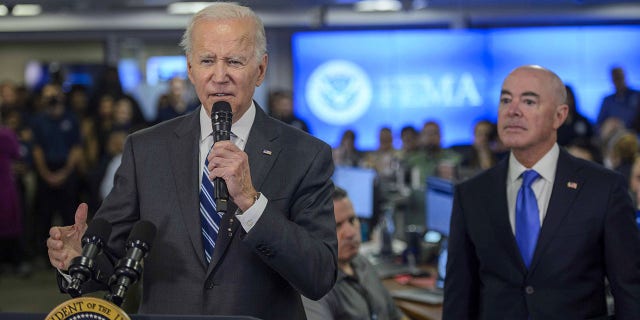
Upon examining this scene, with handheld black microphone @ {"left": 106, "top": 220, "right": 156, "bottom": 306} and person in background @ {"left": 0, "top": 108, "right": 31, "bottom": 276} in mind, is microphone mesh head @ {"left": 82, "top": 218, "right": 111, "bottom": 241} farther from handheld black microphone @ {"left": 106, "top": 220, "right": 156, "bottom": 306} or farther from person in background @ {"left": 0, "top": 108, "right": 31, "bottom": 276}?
person in background @ {"left": 0, "top": 108, "right": 31, "bottom": 276}

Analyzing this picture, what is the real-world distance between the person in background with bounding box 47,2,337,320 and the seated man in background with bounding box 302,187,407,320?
1.40 metres

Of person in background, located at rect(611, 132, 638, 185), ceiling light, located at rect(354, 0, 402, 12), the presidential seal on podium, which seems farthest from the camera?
ceiling light, located at rect(354, 0, 402, 12)

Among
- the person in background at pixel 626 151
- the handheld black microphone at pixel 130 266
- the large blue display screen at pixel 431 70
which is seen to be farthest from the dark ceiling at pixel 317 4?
the handheld black microphone at pixel 130 266

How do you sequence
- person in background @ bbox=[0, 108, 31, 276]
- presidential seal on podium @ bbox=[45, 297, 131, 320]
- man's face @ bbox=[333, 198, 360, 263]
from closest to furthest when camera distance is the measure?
presidential seal on podium @ bbox=[45, 297, 131, 320] → man's face @ bbox=[333, 198, 360, 263] → person in background @ bbox=[0, 108, 31, 276]

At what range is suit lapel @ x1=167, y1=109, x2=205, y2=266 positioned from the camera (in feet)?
6.72

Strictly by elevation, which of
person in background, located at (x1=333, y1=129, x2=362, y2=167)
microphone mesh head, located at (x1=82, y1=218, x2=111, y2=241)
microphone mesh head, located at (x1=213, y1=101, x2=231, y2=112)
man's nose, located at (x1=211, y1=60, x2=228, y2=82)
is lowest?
person in background, located at (x1=333, y1=129, x2=362, y2=167)

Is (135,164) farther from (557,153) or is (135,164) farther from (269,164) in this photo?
(557,153)

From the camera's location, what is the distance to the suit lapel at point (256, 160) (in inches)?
79.5

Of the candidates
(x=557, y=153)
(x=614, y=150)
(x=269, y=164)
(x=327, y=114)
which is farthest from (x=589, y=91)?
(x=269, y=164)

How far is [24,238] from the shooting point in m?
10.1

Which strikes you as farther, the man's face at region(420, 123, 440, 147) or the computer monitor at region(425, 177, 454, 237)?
the man's face at region(420, 123, 440, 147)

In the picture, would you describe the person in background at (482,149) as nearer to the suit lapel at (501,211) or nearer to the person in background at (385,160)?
the person in background at (385,160)

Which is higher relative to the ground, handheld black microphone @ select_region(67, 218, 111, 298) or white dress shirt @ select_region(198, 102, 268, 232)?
white dress shirt @ select_region(198, 102, 268, 232)

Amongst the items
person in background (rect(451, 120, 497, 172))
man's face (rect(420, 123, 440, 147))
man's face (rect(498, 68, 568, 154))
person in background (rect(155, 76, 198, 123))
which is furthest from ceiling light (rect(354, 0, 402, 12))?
man's face (rect(498, 68, 568, 154))
